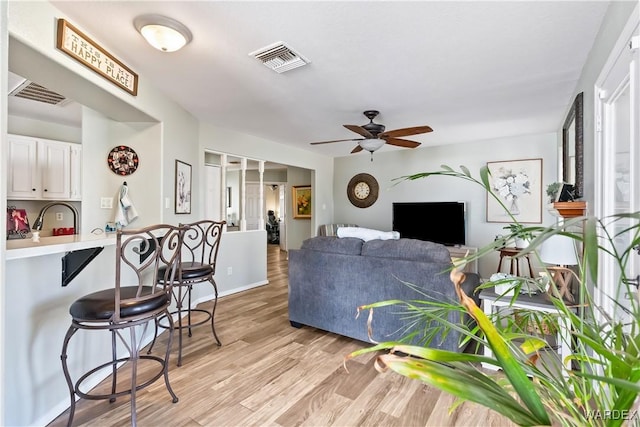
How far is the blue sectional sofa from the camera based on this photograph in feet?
7.91

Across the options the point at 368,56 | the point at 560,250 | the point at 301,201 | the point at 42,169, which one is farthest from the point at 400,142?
the point at 42,169

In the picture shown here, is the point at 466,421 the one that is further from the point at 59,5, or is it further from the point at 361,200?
the point at 361,200

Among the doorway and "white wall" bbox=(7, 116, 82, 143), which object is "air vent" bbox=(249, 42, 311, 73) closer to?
the doorway

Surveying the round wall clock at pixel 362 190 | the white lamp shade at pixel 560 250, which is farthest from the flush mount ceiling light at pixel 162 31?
the round wall clock at pixel 362 190

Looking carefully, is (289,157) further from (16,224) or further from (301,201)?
(16,224)

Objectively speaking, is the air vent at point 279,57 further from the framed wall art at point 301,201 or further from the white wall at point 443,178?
the framed wall art at point 301,201

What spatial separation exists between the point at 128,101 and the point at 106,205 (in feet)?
3.91

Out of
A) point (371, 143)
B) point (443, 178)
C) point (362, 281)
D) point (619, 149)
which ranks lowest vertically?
point (362, 281)

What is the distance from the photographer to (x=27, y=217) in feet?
13.6

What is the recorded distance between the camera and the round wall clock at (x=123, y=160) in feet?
10.3

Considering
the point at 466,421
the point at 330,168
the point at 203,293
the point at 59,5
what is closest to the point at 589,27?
the point at 466,421

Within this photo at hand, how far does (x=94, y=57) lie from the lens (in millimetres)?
2104

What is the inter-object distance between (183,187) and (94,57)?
1.63 m

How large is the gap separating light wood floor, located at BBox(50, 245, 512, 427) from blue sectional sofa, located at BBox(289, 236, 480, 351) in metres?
0.24
